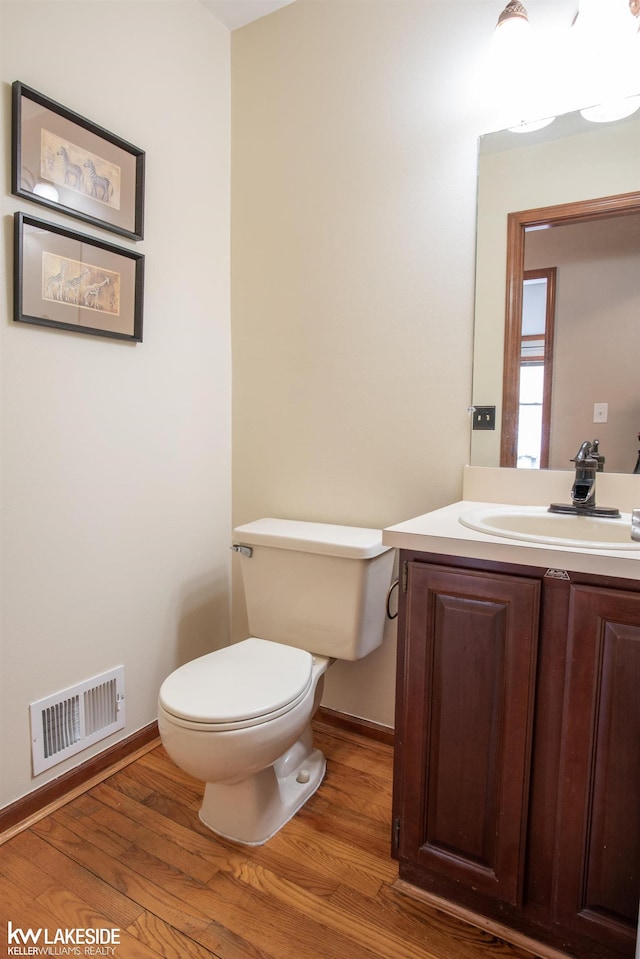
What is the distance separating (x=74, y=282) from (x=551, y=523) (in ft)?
4.70

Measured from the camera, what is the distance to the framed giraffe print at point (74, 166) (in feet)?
4.34

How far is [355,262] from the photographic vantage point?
180 cm

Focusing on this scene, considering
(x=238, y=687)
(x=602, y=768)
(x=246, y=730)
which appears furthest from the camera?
(x=238, y=687)

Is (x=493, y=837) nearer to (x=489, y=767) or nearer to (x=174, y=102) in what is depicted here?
(x=489, y=767)

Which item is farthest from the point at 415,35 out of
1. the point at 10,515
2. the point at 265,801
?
the point at 265,801

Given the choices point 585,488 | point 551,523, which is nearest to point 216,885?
point 551,523

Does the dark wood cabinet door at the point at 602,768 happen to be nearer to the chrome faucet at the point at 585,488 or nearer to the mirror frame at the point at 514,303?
the chrome faucet at the point at 585,488

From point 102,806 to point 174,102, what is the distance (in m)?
2.22

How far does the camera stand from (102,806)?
152 cm

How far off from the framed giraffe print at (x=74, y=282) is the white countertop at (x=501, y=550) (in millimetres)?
1050

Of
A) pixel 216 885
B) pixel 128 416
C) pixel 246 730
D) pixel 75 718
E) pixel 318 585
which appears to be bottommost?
pixel 216 885

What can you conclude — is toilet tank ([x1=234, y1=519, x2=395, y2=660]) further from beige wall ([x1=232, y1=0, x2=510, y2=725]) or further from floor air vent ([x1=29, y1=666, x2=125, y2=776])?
floor air vent ([x1=29, y1=666, x2=125, y2=776])

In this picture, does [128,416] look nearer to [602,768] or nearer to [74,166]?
[74,166]

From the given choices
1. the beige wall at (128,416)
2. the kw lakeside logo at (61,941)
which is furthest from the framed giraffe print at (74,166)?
the kw lakeside logo at (61,941)
